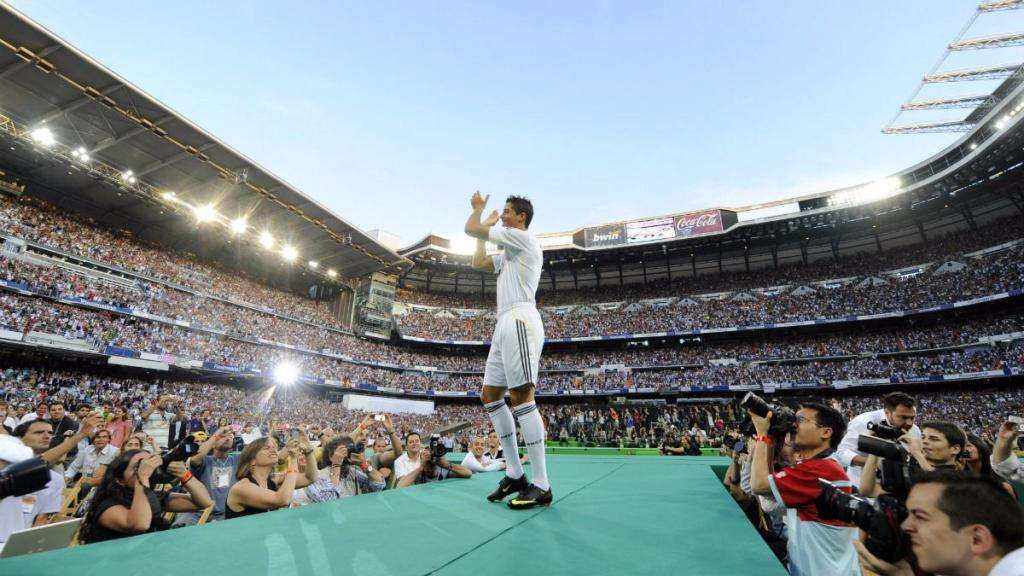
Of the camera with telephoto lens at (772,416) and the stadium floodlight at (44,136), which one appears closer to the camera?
the camera with telephoto lens at (772,416)

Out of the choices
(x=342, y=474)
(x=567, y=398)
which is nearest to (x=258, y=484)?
(x=342, y=474)

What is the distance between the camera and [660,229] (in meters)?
33.5

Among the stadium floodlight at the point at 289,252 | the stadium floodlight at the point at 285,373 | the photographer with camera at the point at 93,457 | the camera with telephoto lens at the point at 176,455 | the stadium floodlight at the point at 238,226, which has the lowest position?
the photographer with camera at the point at 93,457

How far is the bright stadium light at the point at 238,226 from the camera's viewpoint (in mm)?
25266

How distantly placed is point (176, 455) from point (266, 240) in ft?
87.6

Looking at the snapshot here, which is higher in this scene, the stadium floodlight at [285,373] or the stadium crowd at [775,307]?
the stadium crowd at [775,307]

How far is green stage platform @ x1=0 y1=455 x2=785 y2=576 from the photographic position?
1.50m

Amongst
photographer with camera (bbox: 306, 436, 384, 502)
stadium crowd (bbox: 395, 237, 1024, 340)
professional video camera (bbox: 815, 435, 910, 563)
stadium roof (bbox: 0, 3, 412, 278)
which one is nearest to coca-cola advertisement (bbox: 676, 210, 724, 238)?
stadium crowd (bbox: 395, 237, 1024, 340)

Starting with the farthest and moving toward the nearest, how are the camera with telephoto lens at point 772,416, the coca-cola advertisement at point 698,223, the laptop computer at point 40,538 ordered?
the coca-cola advertisement at point 698,223 → the camera with telephoto lens at point 772,416 → the laptop computer at point 40,538

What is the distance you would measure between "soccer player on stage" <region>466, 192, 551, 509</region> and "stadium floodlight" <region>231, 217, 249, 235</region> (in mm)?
27560

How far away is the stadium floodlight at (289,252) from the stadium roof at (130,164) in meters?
0.16

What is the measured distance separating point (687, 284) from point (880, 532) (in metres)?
38.5

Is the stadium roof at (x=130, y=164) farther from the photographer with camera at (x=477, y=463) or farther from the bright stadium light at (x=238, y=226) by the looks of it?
the photographer with camera at (x=477, y=463)

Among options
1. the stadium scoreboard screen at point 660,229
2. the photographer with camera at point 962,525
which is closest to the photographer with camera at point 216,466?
the photographer with camera at point 962,525
